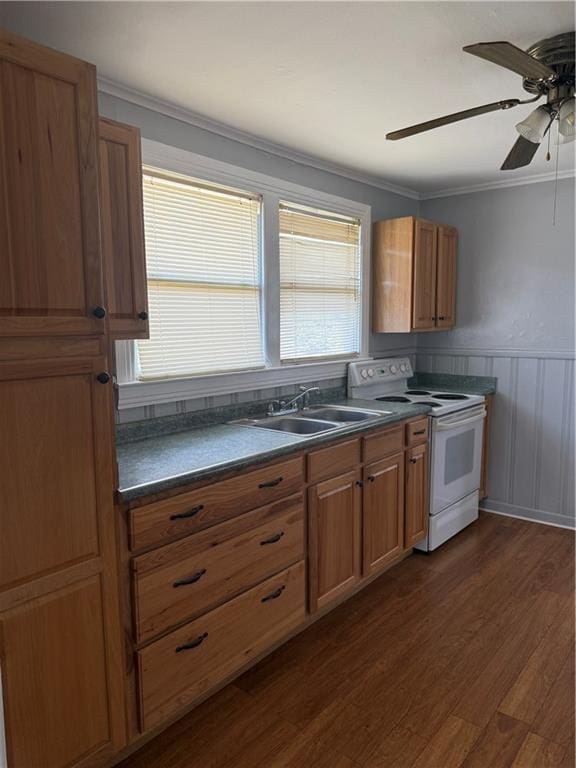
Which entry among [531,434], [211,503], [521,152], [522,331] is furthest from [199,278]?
[531,434]

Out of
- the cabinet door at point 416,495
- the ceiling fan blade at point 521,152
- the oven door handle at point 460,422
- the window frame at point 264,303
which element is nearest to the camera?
the ceiling fan blade at point 521,152

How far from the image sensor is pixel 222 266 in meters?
2.68

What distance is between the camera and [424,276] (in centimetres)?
369

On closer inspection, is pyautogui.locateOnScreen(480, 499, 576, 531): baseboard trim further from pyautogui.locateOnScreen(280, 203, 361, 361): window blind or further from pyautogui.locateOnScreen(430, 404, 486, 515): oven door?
pyautogui.locateOnScreen(280, 203, 361, 361): window blind

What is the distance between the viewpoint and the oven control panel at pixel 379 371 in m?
3.53

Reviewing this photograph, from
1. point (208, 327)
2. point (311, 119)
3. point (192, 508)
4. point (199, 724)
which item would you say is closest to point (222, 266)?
point (208, 327)

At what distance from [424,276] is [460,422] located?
3.49 feet

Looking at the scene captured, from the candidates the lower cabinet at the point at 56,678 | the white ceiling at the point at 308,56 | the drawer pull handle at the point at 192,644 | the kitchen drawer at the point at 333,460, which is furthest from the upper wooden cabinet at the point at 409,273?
the lower cabinet at the point at 56,678

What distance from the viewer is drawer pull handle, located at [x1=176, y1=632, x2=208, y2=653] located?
1822mm

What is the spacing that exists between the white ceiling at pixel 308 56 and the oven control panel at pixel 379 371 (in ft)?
4.71

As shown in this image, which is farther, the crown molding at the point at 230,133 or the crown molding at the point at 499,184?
the crown molding at the point at 499,184

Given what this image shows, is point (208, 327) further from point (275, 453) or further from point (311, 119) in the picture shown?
point (311, 119)

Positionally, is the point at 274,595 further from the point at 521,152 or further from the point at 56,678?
the point at 521,152

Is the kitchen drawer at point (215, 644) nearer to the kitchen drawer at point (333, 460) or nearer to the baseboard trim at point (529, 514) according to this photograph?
the kitchen drawer at point (333, 460)
